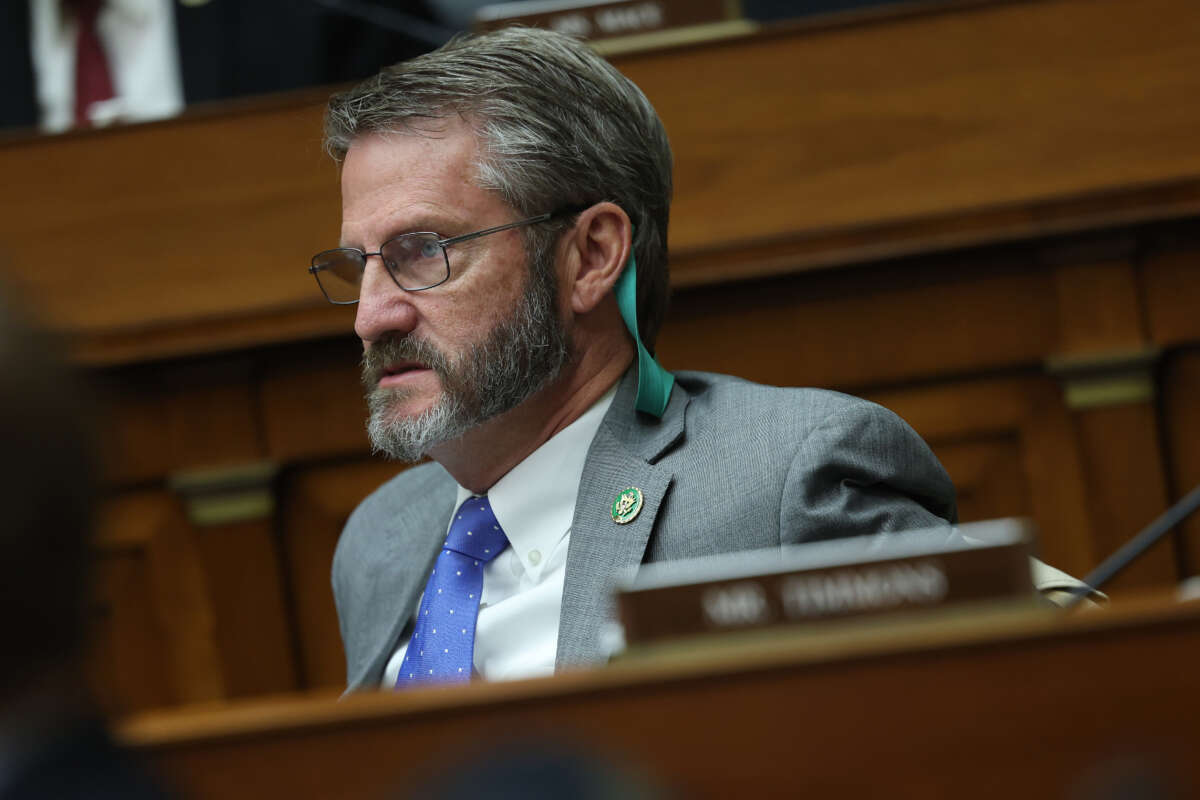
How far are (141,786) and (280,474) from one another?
1656 mm

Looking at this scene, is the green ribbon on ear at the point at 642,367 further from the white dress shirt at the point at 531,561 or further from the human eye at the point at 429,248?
the human eye at the point at 429,248

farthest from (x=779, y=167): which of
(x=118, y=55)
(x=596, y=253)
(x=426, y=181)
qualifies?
(x=118, y=55)

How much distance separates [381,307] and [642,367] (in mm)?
321

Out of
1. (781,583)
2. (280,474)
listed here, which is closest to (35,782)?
(781,583)

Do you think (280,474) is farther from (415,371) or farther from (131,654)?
(415,371)

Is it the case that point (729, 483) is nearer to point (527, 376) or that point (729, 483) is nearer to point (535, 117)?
point (527, 376)

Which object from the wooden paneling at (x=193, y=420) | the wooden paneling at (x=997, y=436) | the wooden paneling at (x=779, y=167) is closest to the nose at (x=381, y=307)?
the wooden paneling at (x=779, y=167)

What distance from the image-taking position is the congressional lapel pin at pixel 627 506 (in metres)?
1.54

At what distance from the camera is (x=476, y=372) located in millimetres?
1649

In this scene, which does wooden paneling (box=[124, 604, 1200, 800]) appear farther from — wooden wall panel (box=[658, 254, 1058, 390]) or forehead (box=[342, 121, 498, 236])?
wooden wall panel (box=[658, 254, 1058, 390])

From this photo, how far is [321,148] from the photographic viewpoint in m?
2.20

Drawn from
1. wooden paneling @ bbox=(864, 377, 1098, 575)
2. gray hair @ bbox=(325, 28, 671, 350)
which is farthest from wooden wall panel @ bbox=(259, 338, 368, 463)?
wooden paneling @ bbox=(864, 377, 1098, 575)

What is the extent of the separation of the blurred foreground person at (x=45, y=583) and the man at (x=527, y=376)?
0.93 m

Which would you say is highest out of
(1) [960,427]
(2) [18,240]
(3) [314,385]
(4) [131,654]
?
(2) [18,240]
